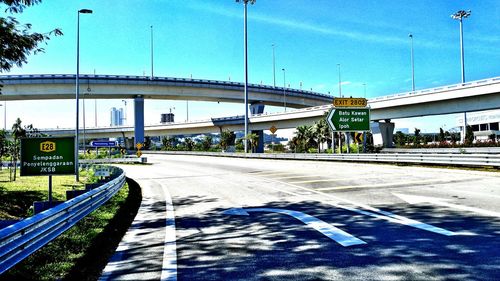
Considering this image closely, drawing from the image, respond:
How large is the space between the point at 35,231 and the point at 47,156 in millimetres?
5189

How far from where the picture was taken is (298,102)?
263ft

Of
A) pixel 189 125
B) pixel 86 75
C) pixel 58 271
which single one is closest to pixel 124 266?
pixel 58 271

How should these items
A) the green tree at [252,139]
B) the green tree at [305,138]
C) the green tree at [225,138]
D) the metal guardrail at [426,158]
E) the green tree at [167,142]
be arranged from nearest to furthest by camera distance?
the metal guardrail at [426,158] < the green tree at [252,139] < the green tree at [305,138] < the green tree at [225,138] < the green tree at [167,142]

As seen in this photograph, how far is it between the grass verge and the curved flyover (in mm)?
50969

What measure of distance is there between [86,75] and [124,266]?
184 feet

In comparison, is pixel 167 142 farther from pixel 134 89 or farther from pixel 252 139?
pixel 252 139

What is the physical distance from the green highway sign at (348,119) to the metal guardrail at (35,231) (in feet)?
81.1

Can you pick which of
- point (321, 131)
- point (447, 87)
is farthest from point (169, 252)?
point (321, 131)

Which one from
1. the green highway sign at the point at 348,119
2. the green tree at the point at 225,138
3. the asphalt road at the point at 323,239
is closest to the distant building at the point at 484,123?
the green tree at the point at 225,138

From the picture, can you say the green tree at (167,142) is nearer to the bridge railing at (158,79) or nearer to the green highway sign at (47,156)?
the bridge railing at (158,79)

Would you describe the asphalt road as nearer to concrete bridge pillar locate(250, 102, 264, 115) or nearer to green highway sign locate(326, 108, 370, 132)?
green highway sign locate(326, 108, 370, 132)

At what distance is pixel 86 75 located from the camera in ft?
180

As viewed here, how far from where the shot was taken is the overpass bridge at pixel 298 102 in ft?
116

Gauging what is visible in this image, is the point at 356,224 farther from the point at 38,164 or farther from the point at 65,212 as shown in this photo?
the point at 38,164
